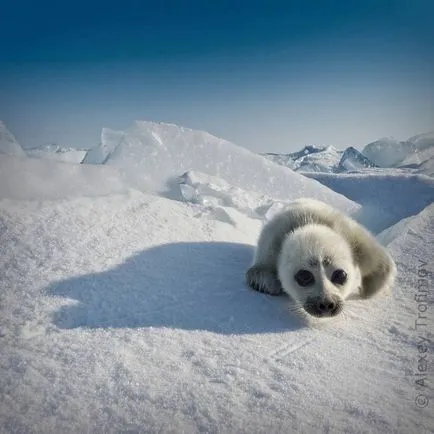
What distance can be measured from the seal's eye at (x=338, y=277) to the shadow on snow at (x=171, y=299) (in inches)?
14.1

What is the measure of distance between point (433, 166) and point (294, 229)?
10128 millimetres

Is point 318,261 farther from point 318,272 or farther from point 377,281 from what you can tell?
point 377,281

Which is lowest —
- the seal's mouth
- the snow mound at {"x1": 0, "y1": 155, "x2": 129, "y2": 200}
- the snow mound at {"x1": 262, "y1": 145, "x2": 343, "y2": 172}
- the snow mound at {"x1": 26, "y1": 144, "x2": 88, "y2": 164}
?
the snow mound at {"x1": 262, "y1": 145, "x2": 343, "y2": 172}

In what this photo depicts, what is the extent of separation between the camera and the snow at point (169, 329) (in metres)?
1.32

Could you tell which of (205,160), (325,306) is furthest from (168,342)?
(205,160)

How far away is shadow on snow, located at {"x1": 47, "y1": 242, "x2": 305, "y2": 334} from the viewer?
2.04 m

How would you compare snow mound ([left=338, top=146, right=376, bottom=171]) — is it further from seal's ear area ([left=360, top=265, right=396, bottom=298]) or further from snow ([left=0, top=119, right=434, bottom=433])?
seal's ear area ([left=360, top=265, right=396, bottom=298])

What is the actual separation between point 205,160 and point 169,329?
16.5 ft

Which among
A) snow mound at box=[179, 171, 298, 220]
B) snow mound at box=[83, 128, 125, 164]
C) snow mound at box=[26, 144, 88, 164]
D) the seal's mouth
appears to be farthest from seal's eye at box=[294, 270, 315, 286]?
snow mound at box=[83, 128, 125, 164]

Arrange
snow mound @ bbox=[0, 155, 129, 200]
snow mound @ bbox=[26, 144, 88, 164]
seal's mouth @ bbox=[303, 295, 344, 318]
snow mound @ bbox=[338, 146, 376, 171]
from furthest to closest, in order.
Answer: snow mound @ bbox=[338, 146, 376, 171]
snow mound @ bbox=[26, 144, 88, 164]
snow mound @ bbox=[0, 155, 129, 200]
seal's mouth @ bbox=[303, 295, 344, 318]

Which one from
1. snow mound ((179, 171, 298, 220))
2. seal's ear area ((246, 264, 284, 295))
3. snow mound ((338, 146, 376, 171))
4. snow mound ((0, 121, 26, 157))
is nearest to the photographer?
seal's ear area ((246, 264, 284, 295))

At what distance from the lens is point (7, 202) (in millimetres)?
3025

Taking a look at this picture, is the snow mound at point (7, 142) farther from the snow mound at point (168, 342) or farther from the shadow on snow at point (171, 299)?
the shadow on snow at point (171, 299)

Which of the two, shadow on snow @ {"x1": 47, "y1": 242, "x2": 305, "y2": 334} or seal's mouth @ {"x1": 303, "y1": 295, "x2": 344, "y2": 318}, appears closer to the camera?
shadow on snow @ {"x1": 47, "y1": 242, "x2": 305, "y2": 334}
